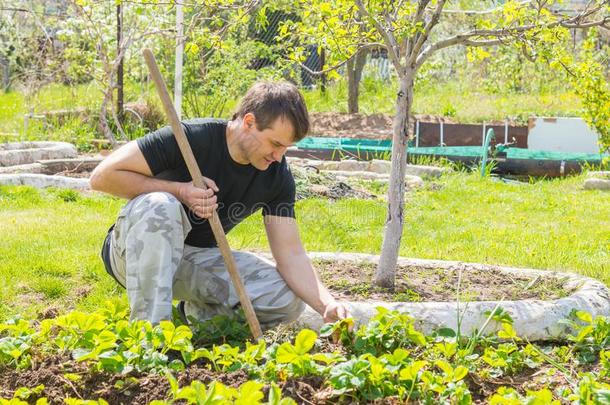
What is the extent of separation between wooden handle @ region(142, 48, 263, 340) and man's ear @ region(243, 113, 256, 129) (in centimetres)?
25

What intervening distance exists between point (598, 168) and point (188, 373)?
8.91 m

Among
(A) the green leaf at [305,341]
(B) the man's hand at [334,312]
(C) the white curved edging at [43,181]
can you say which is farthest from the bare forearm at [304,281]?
(C) the white curved edging at [43,181]

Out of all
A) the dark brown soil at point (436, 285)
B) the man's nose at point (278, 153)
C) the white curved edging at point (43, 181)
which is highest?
the man's nose at point (278, 153)

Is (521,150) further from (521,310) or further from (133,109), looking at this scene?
(521,310)

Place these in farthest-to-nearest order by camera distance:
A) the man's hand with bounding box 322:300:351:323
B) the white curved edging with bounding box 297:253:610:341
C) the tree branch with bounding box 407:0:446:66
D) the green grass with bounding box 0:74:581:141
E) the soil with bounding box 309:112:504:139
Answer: the soil with bounding box 309:112:504:139, the green grass with bounding box 0:74:581:141, the tree branch with bounding box 407:0:446:66, the white curved edging with bounding box 297:253:610:341, the man's hand with bounding box 322:300:351:323

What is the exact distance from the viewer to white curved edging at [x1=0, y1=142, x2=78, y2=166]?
9188 mm

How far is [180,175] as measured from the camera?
3.49 metres

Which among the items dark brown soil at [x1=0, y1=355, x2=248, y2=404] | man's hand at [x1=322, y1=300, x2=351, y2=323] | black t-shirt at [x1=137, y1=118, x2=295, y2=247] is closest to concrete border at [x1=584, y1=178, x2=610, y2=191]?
black t-shirt at [x1=137, y1=118, x2=295, y2=247]

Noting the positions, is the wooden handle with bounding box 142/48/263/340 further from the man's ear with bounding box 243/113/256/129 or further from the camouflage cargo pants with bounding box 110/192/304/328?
the man's ear with bounding box 243/113/256/129

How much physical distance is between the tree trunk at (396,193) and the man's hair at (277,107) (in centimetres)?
98

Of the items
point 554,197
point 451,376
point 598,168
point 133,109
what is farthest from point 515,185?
point 451,376

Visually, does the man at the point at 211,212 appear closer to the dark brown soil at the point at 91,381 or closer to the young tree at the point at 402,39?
the dark brown soil at the point at 91,381

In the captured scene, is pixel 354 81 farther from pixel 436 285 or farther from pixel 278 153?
pixel 278 153

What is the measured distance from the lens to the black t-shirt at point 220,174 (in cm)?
338
